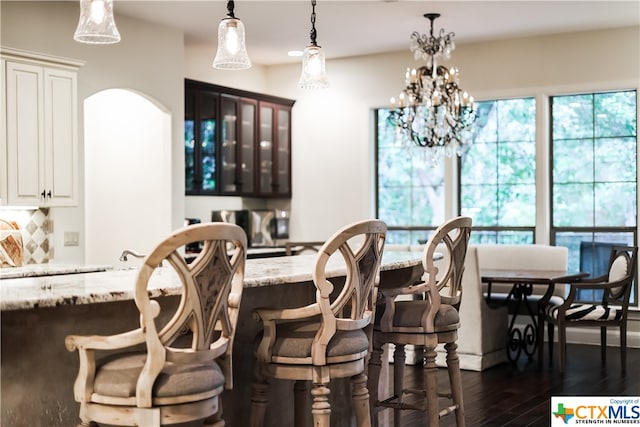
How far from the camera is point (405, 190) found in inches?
334

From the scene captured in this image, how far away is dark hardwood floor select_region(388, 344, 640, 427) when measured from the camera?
4.67 meters

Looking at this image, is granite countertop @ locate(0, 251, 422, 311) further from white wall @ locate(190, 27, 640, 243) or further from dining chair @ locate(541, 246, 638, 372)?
white wall @ locate(190, 27, 640, 243)

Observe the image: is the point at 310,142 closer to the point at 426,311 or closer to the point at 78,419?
the point at 426,311

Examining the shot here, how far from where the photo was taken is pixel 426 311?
12.0 feet

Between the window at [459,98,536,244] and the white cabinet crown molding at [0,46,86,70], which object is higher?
the white cabinet crown molding at [0,46,86,70]

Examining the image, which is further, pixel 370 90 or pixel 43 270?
pixel 370 90

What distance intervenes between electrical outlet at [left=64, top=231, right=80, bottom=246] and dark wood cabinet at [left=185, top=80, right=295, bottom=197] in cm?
150

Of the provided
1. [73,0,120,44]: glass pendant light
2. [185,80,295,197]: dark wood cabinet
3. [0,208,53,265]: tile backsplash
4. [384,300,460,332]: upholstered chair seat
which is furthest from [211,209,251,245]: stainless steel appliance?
[73,0,120,44]: glass pendant light

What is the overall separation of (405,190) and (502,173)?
1.04m

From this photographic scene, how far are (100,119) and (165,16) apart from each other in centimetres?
119

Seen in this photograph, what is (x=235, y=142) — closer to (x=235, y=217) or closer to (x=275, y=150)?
(x=275, y=150)

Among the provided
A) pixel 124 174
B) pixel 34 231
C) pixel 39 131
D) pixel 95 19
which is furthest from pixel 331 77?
pixel 95 19

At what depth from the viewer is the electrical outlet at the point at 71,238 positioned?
6.11m

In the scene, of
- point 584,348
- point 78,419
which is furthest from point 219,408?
point 584,348
